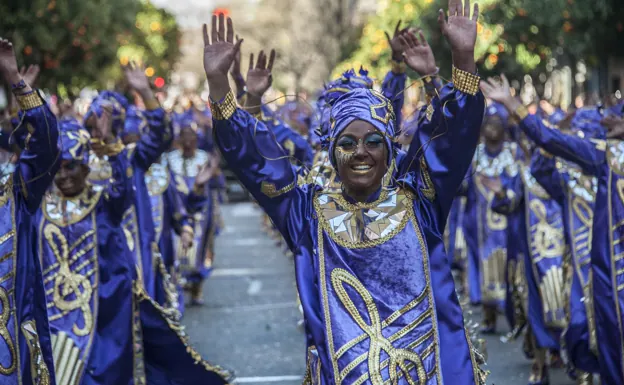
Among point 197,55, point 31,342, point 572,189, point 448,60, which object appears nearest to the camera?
point 31,342

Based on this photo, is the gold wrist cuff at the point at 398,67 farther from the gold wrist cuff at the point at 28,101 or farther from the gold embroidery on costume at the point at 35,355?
the gold embroidery on costume at the point at 35,355

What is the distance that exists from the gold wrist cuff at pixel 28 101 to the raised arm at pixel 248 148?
4.89 ft

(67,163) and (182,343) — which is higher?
(67,163)

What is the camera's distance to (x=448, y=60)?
69.1 ft

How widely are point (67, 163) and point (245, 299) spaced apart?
23.0 feet

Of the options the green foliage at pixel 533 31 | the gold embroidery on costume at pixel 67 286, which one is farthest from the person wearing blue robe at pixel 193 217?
the green foliage at pixel 533 31

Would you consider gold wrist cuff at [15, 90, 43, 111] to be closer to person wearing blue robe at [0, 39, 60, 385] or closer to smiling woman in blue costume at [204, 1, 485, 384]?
person wearing blue robe at [0, 39, 60, 385]

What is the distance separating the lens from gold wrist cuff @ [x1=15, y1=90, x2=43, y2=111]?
601cm

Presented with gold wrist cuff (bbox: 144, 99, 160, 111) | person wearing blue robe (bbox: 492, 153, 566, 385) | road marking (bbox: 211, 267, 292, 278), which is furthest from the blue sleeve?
road marking (bbox: 211, 267, 292, 278)

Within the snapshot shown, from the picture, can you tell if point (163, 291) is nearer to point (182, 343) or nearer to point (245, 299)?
point (182, 343)

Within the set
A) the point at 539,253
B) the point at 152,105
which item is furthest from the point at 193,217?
the point at 539,253

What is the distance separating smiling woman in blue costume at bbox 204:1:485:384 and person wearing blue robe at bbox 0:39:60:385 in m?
1.53

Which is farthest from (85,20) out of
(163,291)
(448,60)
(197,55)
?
(197,55)

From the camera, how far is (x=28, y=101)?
6016 millimetres
